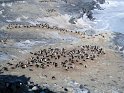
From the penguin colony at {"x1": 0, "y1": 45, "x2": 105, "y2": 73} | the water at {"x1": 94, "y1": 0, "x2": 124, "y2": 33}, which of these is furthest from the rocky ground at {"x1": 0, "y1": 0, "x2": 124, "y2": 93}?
the water at {"x1": 94, "y1": 0, "x2": 124, "y2": 33}

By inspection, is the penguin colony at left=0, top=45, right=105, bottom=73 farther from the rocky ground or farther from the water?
the water

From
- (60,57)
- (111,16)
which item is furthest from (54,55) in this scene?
(111,16)

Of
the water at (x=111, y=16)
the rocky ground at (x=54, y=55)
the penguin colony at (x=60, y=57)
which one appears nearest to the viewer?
the rocky ground at (x=54, y=55)

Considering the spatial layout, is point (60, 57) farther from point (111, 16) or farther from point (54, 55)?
point (111, 16)

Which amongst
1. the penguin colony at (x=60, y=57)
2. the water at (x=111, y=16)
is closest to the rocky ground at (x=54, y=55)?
the penguin colony at (x=60, y=57)

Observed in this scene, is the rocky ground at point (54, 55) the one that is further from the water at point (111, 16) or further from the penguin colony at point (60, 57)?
the water at point (111, 16)

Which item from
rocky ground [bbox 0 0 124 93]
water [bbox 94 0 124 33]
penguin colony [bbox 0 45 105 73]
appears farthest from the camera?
water [bbox 94 0 124 33]

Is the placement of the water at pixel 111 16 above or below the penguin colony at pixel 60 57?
above

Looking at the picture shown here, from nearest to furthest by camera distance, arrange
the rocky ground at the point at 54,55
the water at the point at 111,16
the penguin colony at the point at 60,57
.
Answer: the rocky ground at the point at 54,55 → the penguin colony at the point at 60,57 → the water at the point at 111,16
